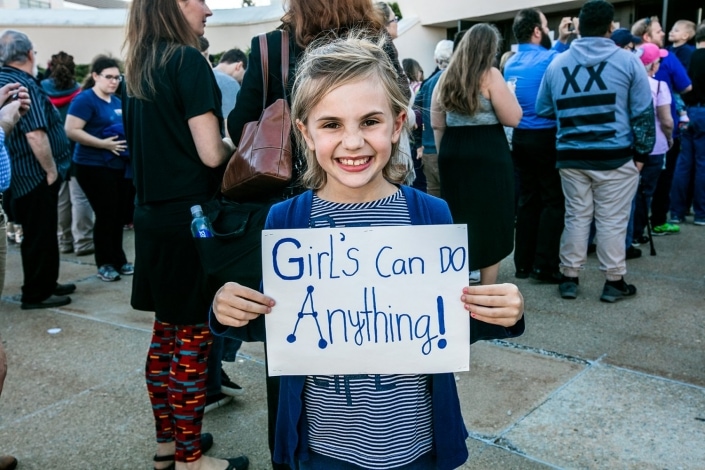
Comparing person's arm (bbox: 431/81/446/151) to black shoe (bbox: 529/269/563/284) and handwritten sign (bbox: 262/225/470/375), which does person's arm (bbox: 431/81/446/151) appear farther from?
handwritten sign (bbox: 262/225/470/375)

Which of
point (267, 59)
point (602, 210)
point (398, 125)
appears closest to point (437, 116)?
point (602, 210)

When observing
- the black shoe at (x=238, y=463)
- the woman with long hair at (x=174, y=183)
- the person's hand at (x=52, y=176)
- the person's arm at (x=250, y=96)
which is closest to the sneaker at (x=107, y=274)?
the person's hand at (x=52, y=176)

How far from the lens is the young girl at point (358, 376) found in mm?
1603

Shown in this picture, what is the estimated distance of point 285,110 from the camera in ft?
7.14

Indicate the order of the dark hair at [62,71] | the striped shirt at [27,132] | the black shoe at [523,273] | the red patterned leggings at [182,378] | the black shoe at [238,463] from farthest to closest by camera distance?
1. the dark hair at [62,71]
2. the black shoe at [523,273]
3. the striped shirt at [27,132]
4. the black shoe at [238,463]
5. the red patterned leggings at [182,378]

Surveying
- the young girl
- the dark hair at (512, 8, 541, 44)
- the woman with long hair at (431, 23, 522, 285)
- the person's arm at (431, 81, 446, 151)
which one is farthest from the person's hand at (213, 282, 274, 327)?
the dark hair at (512, 8, 541, 44)

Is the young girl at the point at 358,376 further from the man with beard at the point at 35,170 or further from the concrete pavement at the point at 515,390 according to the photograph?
the man with beard at the point at 35,170

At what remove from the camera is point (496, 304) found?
149 centimetres

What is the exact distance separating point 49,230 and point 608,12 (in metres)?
4.43

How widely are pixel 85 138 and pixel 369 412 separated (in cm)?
509

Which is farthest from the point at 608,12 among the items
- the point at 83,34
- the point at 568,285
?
the point at 83,34

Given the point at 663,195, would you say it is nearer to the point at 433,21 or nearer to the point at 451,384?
the point at 451,384

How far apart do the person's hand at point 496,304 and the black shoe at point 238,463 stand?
5.29 ft

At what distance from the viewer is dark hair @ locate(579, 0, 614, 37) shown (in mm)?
4438
